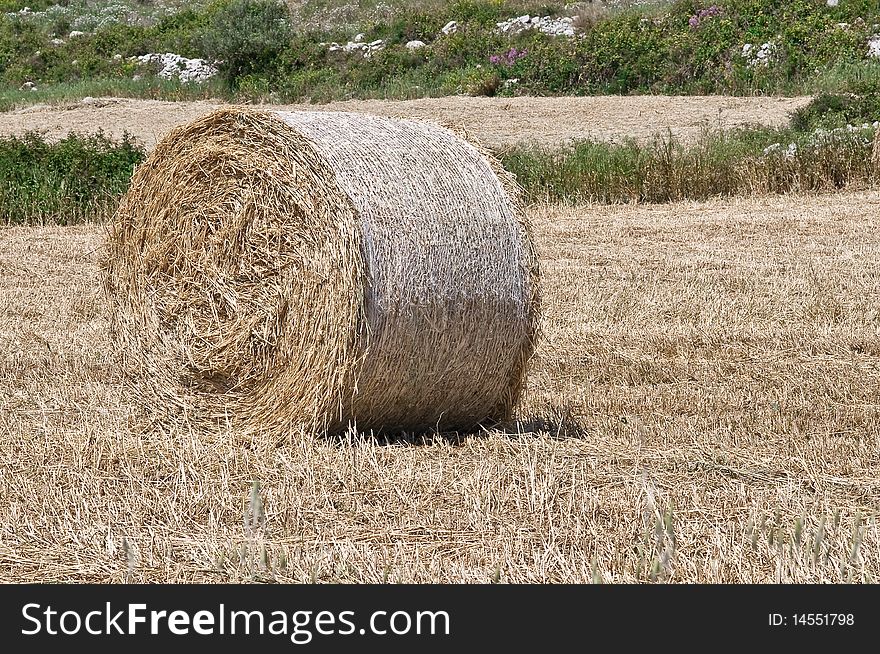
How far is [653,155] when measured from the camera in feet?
55.7

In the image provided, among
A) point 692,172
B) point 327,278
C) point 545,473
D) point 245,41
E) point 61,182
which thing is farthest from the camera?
point 245,41

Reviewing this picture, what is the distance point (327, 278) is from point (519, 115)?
69.1ft

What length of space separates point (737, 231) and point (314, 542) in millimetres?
9936

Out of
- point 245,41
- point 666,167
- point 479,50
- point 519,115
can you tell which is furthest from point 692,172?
point 245,41

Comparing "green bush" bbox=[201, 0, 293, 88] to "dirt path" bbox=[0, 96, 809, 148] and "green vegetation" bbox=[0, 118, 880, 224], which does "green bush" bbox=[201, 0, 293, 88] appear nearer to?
"dirt path" bbox=[0, 96, 809, 148]

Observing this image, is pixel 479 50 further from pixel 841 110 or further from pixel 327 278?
pixel 327 278

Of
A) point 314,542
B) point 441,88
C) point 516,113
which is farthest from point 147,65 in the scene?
point 314,542

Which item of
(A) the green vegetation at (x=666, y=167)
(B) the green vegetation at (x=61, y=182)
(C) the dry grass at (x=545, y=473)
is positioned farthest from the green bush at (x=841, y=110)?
(B) the green vegetation at (x=61, y=182)

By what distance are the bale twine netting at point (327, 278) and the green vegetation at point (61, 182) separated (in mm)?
8853

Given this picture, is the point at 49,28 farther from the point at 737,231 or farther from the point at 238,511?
the point at 238,511

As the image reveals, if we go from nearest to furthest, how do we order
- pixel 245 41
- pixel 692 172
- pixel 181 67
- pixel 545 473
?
pixel 545 473, pixel 692 172, pixel 245 41, pixel 181 67

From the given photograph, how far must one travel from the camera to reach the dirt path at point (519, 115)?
2270 cm

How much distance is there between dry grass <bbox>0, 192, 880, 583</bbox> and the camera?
13.8 feet

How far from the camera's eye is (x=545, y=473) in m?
5.29
